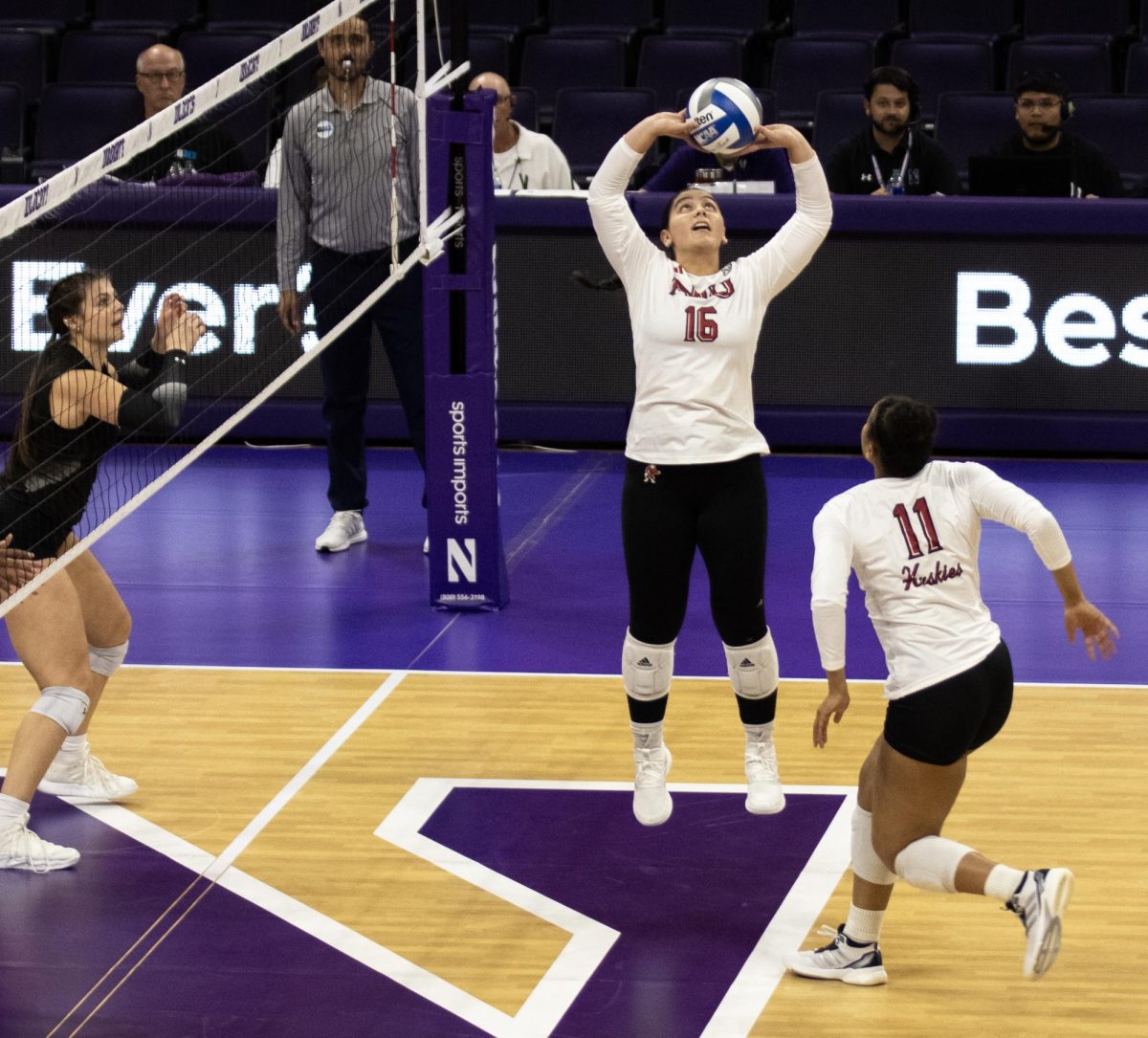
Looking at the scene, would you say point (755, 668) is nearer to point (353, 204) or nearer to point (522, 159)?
point (353, 204)

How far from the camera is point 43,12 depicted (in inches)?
603

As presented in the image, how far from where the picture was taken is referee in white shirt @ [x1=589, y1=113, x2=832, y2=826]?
5.61 meters

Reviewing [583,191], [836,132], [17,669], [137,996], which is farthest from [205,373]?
A: [137,996]

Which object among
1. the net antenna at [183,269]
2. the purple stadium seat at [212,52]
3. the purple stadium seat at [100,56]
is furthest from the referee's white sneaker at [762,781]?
the purple stadium seat at [100,56]

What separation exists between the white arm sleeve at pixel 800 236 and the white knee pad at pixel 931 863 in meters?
1.87

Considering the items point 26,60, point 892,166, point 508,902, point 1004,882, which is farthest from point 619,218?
point 26,60

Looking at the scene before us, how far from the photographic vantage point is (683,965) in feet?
16.5

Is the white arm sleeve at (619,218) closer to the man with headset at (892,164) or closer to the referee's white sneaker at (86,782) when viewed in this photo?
the referee's white sneaker at (86,782)

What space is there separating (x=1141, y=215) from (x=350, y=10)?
5.81 metres

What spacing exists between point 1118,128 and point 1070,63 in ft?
2.52

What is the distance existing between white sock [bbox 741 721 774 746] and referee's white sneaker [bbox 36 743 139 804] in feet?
6.82

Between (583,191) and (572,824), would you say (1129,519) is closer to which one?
(583,191)

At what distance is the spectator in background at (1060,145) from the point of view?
1145 cm

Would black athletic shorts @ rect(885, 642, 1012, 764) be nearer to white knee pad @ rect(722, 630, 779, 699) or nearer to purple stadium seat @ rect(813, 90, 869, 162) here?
white knee pad @ rect(722, 630, 779, 699)
